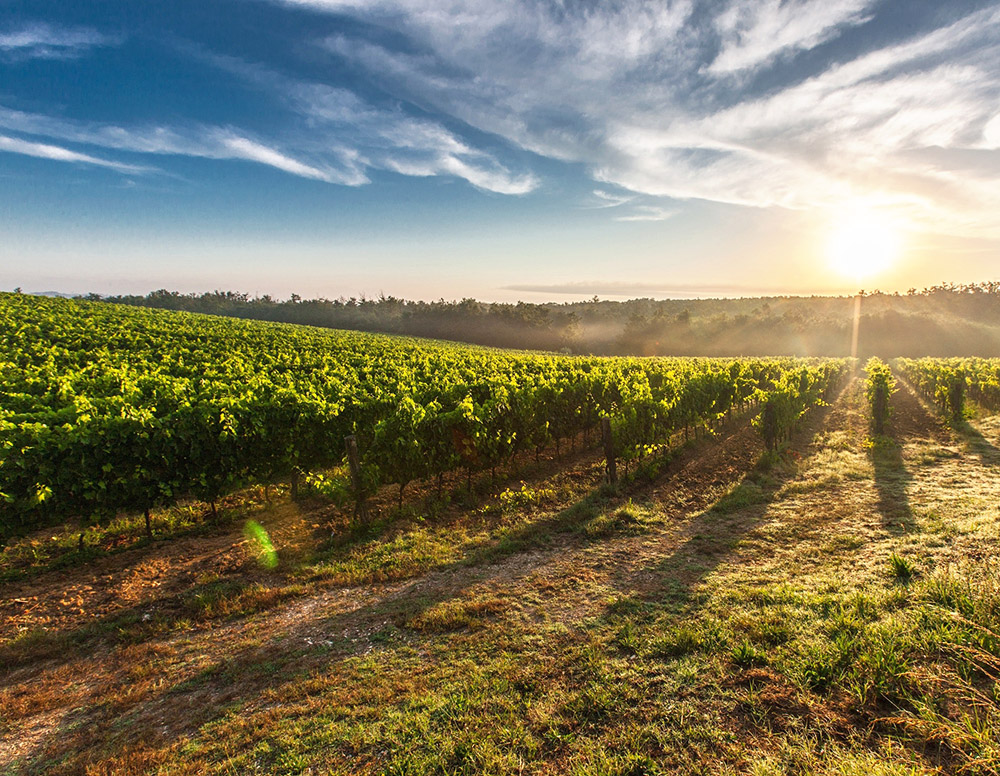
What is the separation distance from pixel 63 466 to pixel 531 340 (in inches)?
3055

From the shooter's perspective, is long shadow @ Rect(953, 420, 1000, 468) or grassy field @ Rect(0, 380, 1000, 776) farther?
long shadow @ Rect(953, 420, 1000, 468)

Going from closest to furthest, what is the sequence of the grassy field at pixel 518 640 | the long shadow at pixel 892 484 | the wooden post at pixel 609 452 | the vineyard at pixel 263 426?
1. the grassy field at pixel 518 640
2. the vineyard at pixel 263 426
3. the long shadow at pixel 892 484
4. the wooden post at pixel 609 452

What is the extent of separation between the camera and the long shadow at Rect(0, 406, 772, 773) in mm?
4246

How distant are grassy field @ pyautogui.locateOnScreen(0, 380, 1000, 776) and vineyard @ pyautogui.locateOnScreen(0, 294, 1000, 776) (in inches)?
1.4

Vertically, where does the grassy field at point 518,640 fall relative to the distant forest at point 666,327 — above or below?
below

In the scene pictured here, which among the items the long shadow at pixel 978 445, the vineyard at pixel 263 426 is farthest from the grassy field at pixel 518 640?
the long shadow at pixel 978 445

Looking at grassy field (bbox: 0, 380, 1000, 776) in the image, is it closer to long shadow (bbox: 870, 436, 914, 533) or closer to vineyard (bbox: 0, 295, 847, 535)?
long shadow (bbox: 870, 436, 914, 533)

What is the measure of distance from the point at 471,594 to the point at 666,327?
285 feet

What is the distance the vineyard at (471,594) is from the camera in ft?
12.5

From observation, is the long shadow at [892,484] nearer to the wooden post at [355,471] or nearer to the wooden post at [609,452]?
the wooden post at [609,452]

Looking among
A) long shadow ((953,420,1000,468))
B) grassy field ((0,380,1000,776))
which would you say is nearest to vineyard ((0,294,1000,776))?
grassy field ((0,380,1000,776))

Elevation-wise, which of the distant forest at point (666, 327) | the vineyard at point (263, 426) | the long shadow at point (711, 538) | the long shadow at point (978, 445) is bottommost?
the long shadow at point (711, 538)

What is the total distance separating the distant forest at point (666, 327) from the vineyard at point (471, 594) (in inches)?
2612

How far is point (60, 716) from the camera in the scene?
14.8 ft
